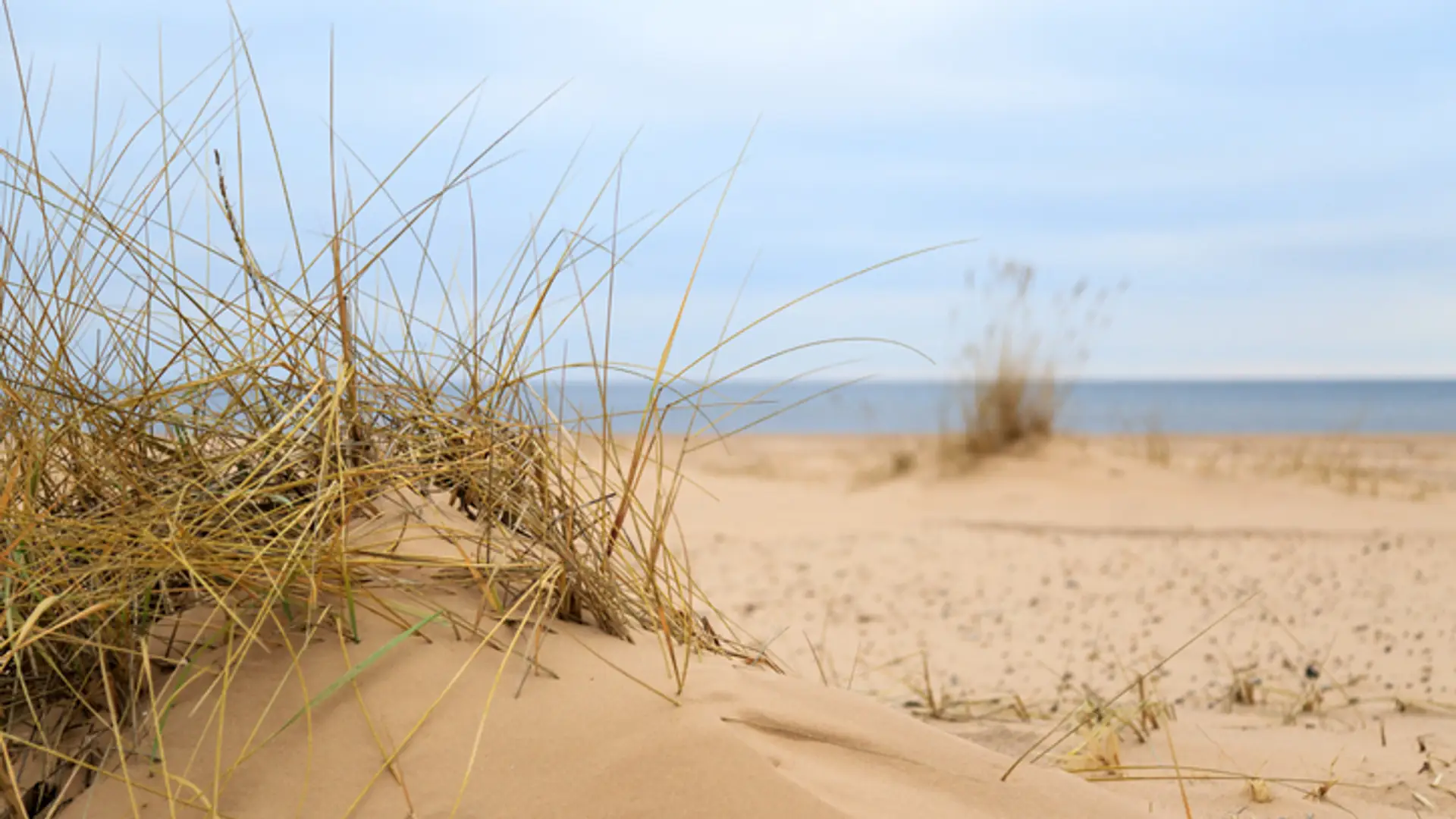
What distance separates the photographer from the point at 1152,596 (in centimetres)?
544

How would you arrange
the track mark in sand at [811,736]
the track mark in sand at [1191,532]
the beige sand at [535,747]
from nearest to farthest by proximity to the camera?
the beige sand at [535,747] < the track mark in sand at [811,736] < the track mark in sand at [1191,532]

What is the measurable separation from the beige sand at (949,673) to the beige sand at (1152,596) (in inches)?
0.8

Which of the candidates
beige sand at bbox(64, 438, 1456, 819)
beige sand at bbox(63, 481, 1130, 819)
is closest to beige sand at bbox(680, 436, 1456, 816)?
beige sand at bbox(64, 438, 1456, 819)

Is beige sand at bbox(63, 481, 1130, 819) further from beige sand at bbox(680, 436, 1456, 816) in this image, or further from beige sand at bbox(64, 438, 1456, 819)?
beige sand at bbox(680, 436, 1456, 816)

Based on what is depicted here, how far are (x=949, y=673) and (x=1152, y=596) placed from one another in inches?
75.8

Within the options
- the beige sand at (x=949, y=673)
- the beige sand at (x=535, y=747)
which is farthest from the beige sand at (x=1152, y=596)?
the beige sand at (x=535, y=747)

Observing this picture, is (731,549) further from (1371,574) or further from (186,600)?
(186,600)

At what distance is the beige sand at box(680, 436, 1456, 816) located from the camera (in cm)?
261

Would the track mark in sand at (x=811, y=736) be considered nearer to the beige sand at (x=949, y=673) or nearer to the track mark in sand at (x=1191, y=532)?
the beige sand at (x=949, y=673)

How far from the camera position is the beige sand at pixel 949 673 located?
4.75 ft

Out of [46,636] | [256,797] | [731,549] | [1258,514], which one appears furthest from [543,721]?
[1258,514]

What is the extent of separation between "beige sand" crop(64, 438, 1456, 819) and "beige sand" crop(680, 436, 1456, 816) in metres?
0.02

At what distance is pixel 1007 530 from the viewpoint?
747cm

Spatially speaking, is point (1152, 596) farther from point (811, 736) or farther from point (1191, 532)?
point (811, 736)
